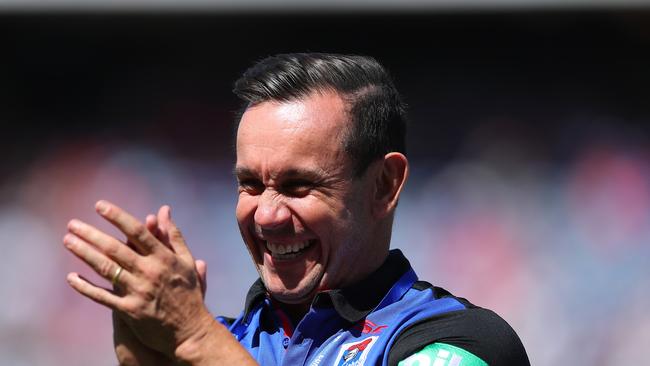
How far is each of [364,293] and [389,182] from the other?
1.04 feet

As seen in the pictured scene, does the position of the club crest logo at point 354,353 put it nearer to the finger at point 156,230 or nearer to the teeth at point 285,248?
the teeth at point 285,248

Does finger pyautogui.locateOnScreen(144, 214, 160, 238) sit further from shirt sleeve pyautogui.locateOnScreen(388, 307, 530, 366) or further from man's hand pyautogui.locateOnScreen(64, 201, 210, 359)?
shirt sleeve pyautogui.locateOnScreen(388, 307, 530, 366)

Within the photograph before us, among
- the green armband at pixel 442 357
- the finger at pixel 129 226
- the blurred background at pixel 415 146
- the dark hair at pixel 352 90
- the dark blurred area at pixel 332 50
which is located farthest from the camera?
the dark blurred area at pixel 332 50

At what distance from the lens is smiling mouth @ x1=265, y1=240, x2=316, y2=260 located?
2.52 meters

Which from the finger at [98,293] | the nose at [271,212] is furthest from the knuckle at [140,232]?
the nose at [271,212]

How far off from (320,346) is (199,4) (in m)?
4.54

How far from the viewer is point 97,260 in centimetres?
205

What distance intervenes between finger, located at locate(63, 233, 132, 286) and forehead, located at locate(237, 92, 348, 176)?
0.56 m

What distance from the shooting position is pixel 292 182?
2.52 m

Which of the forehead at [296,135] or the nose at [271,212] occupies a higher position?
the forehead at [296,135]

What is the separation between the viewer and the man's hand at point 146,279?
2.06 metres

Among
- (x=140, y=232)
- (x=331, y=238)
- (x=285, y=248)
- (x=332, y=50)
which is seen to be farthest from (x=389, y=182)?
(x=332, y=50)

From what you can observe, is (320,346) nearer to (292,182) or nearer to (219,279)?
(292,182)

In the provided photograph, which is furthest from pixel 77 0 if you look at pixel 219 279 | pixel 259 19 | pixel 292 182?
pixel 292 182
